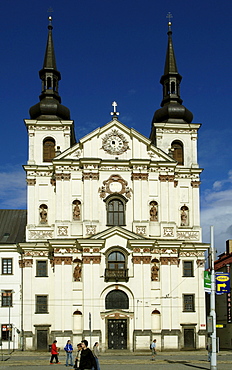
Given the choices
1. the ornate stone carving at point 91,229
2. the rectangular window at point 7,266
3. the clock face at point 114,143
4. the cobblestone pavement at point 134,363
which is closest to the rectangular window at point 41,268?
the rectangular window at point 7,266

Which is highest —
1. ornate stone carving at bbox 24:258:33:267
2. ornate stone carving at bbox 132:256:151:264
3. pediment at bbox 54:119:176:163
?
pediment at bbox 54:119:176:163

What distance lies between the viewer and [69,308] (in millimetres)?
51500

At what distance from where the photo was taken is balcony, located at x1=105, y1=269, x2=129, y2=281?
169ft

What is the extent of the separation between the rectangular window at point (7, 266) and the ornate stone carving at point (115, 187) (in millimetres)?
10670

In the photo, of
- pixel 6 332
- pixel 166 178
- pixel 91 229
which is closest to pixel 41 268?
pixel 91 229

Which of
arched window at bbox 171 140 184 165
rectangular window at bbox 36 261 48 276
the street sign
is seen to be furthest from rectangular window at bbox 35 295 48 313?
the street sign

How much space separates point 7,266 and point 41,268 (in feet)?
12.7

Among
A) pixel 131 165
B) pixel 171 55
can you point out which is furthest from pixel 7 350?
pixel 171 55

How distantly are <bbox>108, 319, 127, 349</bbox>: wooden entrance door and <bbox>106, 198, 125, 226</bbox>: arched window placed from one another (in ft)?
28.3

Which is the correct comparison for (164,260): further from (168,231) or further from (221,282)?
(221,282)

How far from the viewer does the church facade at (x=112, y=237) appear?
51.5 m

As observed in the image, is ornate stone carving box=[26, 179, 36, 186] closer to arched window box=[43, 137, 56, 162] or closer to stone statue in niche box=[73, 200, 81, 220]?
arched window box=[43, 137, 56, 162]

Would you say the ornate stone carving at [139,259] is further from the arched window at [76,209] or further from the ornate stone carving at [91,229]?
the arched window at [76,209]

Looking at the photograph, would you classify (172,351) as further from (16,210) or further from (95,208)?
(16,210)
